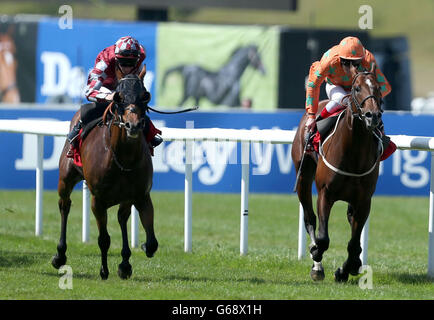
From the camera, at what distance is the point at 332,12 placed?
77.9 metres

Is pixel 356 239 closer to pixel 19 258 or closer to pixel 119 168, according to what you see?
pixel 119 168

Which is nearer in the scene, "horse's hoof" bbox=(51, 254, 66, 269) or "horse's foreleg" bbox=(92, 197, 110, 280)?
"horse's foreleg" bbox=(92, 197, 110, 280)

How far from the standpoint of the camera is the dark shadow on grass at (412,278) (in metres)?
7.97

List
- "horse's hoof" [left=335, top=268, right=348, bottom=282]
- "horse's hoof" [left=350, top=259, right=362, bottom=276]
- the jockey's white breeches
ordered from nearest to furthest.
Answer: "horse's hoof" [left=350, top=259, right=362, bottom=276]
"horse's hoof" [left=335, top=268, right=348, bottom=282]
the jockey's white breeches

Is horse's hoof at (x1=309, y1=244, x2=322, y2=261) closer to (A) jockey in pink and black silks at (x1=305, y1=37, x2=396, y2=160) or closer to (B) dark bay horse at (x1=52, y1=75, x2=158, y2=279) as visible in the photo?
(A) jockey in pink and black silks at (x1=305, y1=37, x2=396, y2=160)

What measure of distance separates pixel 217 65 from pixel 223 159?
9.27 m

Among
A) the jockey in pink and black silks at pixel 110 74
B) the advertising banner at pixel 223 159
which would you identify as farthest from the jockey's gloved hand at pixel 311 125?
the advertising banner at pixel 223 159

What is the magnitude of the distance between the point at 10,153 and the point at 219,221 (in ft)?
12.7

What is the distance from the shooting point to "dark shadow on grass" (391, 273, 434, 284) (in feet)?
26.1

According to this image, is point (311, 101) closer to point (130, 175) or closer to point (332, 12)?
point (130, 175)

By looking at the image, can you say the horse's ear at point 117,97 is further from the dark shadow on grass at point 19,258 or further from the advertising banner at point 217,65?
the advertising banner at point 217,65

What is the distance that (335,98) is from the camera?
26.3ft

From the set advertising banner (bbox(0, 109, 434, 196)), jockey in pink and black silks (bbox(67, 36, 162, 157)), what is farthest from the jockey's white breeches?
advertising banner (bbox(0, 109, 434, 196))
